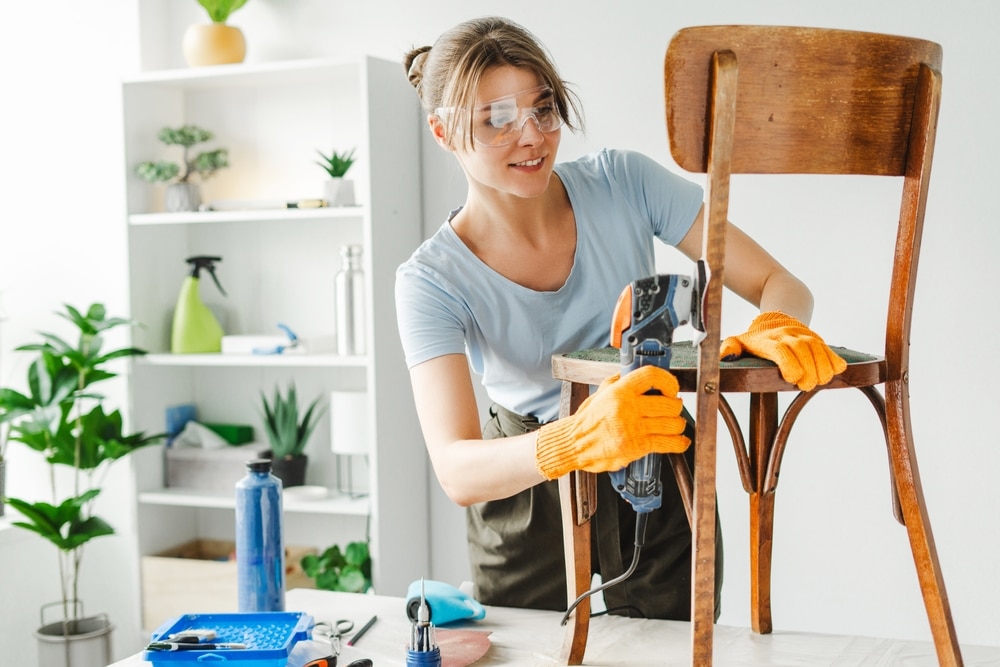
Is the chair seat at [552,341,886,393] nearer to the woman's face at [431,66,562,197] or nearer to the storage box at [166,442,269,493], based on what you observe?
the woman's face at [431,66,562,197]

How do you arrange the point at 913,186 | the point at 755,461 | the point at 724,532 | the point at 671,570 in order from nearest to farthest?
the point at 913,186, the point at 755,461, the point at 671,570, the point at 724,532

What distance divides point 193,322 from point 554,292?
1.72 metres

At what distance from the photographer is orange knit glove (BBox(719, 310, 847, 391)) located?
44.0 inches

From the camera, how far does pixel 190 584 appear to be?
297 cm

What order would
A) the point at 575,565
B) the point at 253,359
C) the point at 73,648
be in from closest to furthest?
the point at 575,565 → the point at 73,648 → the point at 253,359

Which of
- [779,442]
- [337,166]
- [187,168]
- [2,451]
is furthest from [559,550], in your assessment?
[2,451]

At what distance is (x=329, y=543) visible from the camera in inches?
123

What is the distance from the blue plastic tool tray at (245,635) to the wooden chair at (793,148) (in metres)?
0.48

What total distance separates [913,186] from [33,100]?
2944mm

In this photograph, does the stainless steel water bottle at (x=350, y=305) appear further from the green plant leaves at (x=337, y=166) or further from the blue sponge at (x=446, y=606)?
the blue sponge at (x=446, y=606)

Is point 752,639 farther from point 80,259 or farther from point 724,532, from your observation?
point 80,259

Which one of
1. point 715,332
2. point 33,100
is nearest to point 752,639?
point 715,332

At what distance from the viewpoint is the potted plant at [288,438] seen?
9.70 ft

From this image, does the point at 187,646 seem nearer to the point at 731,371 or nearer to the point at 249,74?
the point at 731,371
